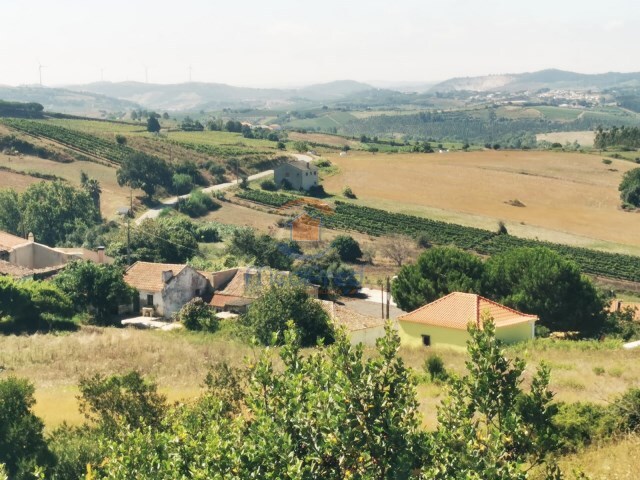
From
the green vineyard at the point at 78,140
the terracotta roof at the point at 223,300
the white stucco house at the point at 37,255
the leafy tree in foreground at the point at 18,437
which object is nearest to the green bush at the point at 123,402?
the leafy tree in foreground at the point at 18,437

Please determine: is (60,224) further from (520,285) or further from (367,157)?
(367,157)

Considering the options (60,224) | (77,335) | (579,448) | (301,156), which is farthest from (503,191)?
(579,448)

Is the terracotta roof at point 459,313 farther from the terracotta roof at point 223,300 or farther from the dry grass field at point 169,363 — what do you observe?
the terracotta roof at point 223,300

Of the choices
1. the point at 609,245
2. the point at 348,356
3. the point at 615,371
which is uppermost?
the point at 348,356

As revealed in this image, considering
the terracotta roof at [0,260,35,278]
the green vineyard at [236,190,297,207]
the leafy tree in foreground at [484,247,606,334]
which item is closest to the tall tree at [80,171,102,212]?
the green vineyard at [236,190,297,207]

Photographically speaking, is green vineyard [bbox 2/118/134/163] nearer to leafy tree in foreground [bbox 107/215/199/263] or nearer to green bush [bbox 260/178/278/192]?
green bush [bbox 260/178/278/192]
